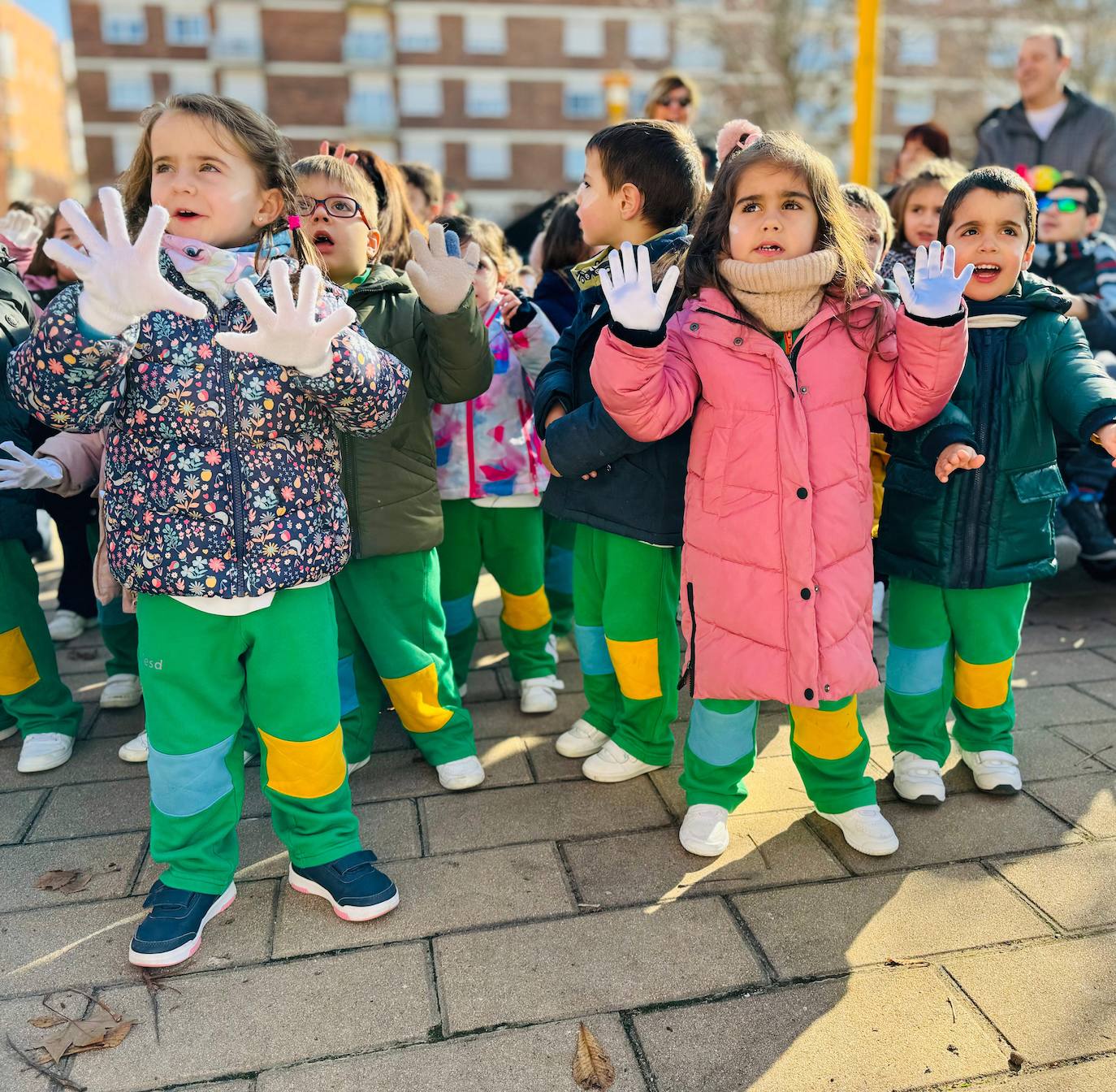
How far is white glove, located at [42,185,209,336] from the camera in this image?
1.90 metres

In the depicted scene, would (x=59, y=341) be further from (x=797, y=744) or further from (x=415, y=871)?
(x=797, y=744)

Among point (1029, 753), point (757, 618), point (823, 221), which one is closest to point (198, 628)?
point (757, 618)

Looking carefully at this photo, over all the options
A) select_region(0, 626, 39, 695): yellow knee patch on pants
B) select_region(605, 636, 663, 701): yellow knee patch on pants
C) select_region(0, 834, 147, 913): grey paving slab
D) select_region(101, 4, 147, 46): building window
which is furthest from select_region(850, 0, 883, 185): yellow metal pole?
select_region(101, 4, 147, 46): building window

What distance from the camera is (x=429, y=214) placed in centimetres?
461

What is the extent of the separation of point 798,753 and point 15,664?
2.46 metres

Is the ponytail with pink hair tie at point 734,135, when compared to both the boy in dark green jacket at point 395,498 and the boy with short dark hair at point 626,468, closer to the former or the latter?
the boy with short dark hair at point 626,468

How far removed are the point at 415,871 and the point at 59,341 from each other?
1507 millimetres

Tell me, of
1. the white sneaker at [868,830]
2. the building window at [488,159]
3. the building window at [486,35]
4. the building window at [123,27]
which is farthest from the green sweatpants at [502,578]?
the building window at [123,27]

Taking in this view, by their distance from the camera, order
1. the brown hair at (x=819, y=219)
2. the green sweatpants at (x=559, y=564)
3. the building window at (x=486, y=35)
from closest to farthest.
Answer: the brown hair at (x=819, y=219) < the green sweatpants at (x=559, y=564) < the building window at (x=486, y=35)

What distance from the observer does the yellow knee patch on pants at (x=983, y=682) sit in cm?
289

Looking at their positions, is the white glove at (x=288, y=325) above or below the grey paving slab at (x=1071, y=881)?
above

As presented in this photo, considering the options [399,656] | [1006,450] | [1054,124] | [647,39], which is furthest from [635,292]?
[647,39]

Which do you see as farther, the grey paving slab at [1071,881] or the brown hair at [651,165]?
the brown hair at [651,165]

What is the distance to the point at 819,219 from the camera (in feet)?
8.09
